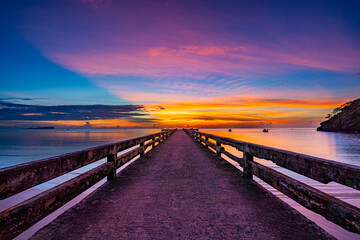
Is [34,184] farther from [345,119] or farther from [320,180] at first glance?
[345,119]

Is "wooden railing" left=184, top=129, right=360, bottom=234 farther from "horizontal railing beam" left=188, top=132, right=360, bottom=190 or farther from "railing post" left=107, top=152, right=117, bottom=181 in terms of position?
"railing post" left=107, top=152, right=117, bottom=181

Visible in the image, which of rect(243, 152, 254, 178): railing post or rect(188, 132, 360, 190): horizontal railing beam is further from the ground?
rect(188, 132, 360, 190): horizontal railing beam

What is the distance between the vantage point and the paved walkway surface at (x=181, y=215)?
2.37 meters

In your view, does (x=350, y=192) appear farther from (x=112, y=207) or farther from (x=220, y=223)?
(x=112, y=207)

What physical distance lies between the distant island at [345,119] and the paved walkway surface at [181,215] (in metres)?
136

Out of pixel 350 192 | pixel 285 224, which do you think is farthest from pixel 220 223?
pixel 350 192

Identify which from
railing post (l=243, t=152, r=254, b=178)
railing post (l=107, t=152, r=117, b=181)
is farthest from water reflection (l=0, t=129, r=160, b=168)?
railing post (l=243, t=152, r=254, b=178)

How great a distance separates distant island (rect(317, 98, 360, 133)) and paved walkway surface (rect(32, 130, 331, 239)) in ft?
445

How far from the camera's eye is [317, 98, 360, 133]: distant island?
10612 cm

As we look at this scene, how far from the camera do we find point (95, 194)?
3.76 meters

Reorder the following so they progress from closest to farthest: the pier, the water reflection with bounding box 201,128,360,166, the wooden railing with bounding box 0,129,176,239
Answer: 1. the wooden railing with bounding box 0,129,176,239
2. the pier
3. the water reflection with bounding box 201,128,360,166

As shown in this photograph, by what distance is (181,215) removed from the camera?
287 cm

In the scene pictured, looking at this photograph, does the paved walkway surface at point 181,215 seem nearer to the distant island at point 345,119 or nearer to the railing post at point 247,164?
the railing post at point 247,164

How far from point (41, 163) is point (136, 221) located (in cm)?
141
